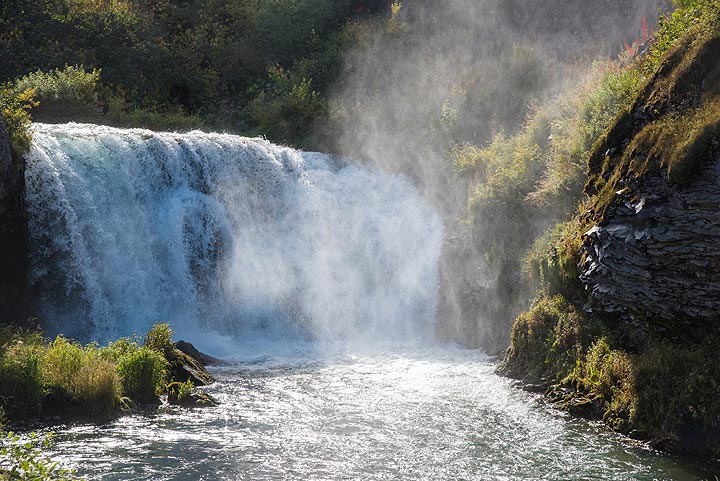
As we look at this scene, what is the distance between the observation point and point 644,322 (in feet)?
42.2

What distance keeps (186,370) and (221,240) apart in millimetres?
Result: 7113

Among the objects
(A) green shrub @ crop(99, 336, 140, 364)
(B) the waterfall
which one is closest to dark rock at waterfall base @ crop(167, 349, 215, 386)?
(A) green shrub @ crop(99, 336, 140, 364)

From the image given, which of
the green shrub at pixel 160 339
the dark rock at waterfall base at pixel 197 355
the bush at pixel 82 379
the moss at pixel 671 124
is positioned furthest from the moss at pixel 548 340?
the bush at pixel 82 379

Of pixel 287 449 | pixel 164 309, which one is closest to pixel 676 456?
pixel 287 449

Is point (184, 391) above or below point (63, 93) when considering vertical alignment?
below

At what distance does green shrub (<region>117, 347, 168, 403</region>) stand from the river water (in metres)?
0.73

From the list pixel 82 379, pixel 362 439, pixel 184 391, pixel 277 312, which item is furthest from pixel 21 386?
pixel 277 312

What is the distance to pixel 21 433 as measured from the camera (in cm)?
1159

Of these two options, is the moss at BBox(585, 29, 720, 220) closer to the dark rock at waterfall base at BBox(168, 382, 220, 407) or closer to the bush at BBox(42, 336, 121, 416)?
the dark rock at waterfall base at BBox(168, 382, 220, 407)

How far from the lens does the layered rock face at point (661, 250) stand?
36.5 feet

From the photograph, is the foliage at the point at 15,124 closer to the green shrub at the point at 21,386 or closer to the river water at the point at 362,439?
the green shrub at the point at 21,386

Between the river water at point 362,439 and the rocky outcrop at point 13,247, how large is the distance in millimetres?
5169

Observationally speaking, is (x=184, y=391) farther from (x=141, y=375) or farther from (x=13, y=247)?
(x=13, y=247)

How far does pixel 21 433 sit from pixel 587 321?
9.62m
